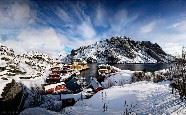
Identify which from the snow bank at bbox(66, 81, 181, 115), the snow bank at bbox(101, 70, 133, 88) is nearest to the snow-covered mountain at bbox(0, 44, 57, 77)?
the snow bank at bbox(101, 70, 133, 88)

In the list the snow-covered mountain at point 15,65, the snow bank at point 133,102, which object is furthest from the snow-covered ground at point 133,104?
the snow-covered mountain at point 15,65

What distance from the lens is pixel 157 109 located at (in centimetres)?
1229

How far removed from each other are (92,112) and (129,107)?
181 centimetres

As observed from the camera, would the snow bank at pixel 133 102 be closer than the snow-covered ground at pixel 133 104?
No

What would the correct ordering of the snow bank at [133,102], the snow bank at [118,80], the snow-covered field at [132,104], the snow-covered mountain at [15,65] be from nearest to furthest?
the snow-covered field at [132,104], the snow bank at [133,102], the snow bank at [118,80], the snow-covered mountain at [15,65]

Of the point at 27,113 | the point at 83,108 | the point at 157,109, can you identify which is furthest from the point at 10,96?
the point at 157,109

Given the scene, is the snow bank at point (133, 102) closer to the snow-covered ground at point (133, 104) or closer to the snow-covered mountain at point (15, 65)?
the snow-covered ground at point (133, 104)

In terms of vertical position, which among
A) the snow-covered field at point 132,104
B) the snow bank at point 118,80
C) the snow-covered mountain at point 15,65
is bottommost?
the snow-covered field at point 132,104

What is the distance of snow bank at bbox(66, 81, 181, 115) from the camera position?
12569 millimetres

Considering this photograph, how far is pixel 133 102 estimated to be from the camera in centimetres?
1391

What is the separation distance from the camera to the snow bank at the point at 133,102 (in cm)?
1257

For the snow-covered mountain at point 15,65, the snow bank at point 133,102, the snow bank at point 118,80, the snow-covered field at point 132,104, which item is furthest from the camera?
the snow-covered mountain at point 15,65

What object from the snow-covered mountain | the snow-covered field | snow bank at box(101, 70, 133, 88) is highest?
the snow-covered mountain

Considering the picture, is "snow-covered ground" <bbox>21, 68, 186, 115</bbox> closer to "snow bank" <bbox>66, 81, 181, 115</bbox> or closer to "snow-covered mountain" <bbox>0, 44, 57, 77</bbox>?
"snow bank" <bbox>66, 81, 181, 115</bbox>
